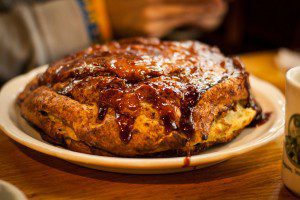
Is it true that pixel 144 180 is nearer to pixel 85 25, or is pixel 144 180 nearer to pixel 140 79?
pixel 140 79

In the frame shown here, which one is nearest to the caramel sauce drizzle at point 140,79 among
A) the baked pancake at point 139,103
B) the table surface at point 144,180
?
the baked pancake at point 139,103

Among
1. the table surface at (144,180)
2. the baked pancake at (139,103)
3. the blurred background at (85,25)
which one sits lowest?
the blurred background at (85,25)

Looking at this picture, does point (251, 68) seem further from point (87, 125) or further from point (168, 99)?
point (87, 125)

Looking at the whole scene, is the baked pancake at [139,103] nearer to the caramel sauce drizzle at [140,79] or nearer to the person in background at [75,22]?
the caramel sauce drizzle at [140,79]

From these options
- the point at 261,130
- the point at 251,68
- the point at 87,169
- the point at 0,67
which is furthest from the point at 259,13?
the point at 87,169

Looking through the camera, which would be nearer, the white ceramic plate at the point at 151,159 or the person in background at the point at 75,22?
the white ceramic plate at the point at 151,159

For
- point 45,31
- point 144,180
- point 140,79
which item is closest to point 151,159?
point 144,180

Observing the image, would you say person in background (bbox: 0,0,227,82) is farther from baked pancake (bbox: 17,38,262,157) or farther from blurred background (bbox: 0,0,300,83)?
baked pancake (bbox: 17,38,262,157)
